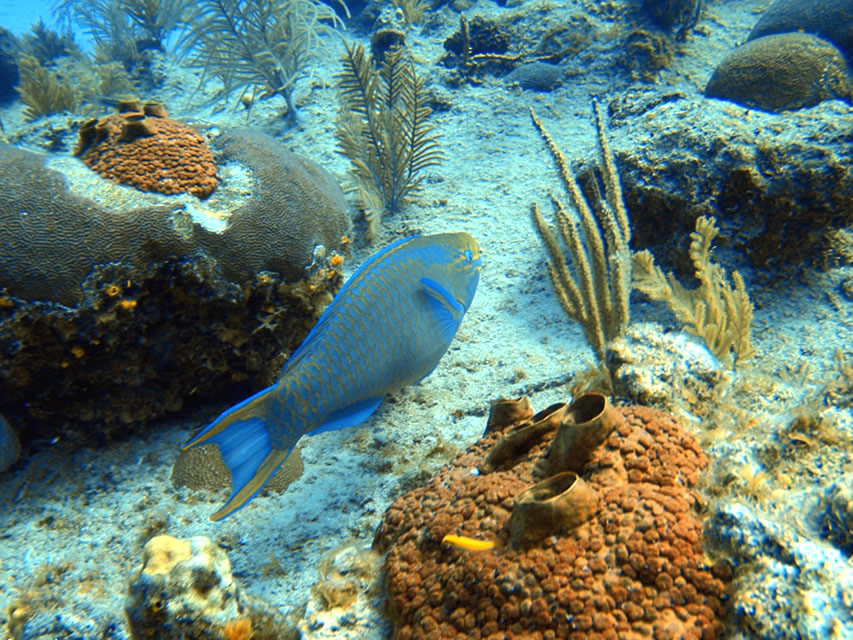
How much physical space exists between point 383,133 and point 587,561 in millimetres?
4771

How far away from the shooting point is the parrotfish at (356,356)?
1.75 metres

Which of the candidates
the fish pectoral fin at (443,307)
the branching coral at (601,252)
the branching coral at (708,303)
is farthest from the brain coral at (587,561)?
the branching coral at (601,252)

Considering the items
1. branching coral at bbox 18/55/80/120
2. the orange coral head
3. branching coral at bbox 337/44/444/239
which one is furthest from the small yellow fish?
branching coral at bbox 18/55/80/120

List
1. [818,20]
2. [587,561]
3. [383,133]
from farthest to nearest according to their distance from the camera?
[818,20]
[383,133]
[587,561]

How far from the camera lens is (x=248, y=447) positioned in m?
1.75

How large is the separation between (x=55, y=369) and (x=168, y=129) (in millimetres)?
1749

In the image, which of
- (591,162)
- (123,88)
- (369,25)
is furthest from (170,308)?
(369,25)

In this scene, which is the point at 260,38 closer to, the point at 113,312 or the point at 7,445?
the point at 113,312

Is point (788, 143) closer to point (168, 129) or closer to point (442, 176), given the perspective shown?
point (442, 176)

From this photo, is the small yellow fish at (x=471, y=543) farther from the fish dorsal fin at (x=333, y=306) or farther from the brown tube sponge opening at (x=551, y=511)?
the fish dorsal fin at (x=333, y=306)

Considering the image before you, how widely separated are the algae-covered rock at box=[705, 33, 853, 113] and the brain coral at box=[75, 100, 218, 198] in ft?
22.2

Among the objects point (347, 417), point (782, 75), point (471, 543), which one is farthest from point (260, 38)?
point (471, 543)

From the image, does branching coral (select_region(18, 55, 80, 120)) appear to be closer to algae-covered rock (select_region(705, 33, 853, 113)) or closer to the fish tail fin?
the fish tail fin

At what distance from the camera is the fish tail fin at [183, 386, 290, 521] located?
1.71 meters
